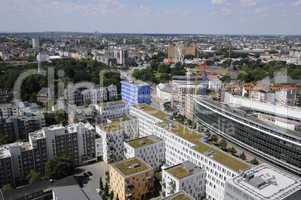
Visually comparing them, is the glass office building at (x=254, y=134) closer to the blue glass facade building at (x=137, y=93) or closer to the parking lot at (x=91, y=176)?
the blue glass facade building at (x=137, y=93)

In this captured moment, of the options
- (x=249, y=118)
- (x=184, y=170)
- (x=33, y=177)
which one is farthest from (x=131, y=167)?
(x=249, y=118)

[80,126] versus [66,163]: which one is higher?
[80,126]

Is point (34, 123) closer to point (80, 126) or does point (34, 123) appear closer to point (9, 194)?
point (80, 126)

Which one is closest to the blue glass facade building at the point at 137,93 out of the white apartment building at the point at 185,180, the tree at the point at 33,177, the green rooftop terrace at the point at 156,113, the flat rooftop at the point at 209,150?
the green rooftop terrace at the point at 156,113

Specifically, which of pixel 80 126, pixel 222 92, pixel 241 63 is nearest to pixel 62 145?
pixel 80 126

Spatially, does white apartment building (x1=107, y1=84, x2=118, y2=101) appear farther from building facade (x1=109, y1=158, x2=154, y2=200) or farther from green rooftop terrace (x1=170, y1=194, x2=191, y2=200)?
green rooftop terrace (x1=170, y1=194, x2=191, y2=200)
